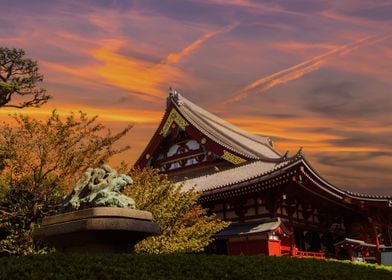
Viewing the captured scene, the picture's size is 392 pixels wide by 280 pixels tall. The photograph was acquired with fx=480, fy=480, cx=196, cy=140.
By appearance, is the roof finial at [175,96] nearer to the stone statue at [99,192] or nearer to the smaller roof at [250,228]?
the smaller roof at [250,228]

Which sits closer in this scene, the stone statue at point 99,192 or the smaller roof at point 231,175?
the stone statue at point 99,192

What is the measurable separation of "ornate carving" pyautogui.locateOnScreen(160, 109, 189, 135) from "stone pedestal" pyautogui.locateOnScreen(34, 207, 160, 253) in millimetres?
21222

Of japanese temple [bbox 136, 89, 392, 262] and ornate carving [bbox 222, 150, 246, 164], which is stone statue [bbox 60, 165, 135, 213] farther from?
ornate carving [bbox 222, 150, 246, 164]

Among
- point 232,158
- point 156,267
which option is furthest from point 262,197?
point 156,267

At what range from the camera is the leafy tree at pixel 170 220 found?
19141 millimetres

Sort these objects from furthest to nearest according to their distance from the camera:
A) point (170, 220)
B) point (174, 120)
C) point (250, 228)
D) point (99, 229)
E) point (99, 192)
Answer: point (174, 120)
point (250, 228)
point (170, 220)
point (99, 192)
point (99, 229)

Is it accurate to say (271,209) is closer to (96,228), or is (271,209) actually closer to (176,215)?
(176,215)

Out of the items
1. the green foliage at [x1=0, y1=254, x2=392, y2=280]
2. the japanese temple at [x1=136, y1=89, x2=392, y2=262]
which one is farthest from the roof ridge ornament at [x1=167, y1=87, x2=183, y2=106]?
the green foliage at [x1=0, y1=254, x2=392, y2=280]

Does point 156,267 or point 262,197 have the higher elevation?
point 262,197

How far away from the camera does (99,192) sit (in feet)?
38.8

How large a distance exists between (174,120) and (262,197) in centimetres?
1139

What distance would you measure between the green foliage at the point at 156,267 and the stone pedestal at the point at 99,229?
106 cm

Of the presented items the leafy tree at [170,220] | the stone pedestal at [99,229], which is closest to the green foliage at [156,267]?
the stone pedestal at [99,229]

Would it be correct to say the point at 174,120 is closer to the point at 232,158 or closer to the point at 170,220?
the point at 232,158
